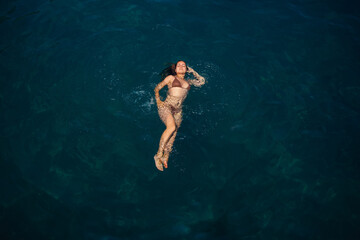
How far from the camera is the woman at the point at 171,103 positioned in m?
7.10

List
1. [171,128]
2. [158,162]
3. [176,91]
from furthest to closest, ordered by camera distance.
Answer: [176,91]
[171,128]
[158,162]

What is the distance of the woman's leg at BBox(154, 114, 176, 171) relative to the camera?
691 cm

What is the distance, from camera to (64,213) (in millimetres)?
6551

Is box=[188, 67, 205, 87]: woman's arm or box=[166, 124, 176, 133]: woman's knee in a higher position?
box=[188, 67, 205, 87]: woman's arm

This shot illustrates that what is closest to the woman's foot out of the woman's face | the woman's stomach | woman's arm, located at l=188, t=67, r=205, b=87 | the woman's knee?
the woman's knee

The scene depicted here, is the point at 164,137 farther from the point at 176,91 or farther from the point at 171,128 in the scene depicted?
the point at 176,91

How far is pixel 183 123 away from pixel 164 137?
1157 millimetres

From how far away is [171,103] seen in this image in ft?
26.6

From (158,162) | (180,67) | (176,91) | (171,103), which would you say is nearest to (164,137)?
(158,162)

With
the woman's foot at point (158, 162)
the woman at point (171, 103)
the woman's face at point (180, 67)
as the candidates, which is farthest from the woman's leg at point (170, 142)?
the woman's face at point (180, 67)

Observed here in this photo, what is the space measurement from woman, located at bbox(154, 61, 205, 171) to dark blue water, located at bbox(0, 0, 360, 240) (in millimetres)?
328

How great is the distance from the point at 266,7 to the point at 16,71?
1180 cm

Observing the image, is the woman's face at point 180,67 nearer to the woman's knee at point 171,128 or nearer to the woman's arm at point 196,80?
the woman's arm at point 196,80

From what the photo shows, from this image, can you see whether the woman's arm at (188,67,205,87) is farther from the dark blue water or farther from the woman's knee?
the woman's knee
